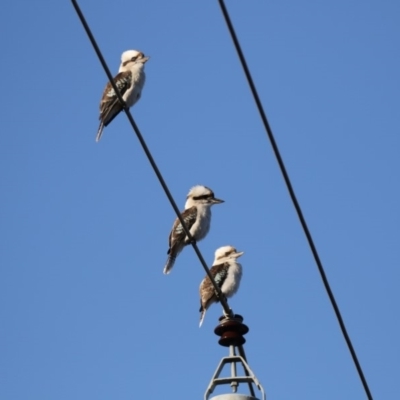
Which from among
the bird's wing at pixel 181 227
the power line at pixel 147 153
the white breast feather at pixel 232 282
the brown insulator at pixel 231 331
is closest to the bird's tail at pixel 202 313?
the white breast feather at pixel 232 282

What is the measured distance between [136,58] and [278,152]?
7.16 m

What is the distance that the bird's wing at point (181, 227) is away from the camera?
11070 mm

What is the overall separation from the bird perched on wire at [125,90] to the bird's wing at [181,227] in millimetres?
1301

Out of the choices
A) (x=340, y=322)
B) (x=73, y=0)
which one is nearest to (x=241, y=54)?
(x=73, y=0)

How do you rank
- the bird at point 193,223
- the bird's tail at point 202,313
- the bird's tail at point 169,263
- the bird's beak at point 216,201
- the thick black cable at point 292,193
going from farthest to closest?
the bird's beak at point 216,201, the bird at point 193,223, the bird's tail at point 169,263, the bird's tail at point 202,313, the thick black cable at point 292,193

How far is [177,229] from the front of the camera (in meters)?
11.1

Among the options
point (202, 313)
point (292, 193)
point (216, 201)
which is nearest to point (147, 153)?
point (292, 193)

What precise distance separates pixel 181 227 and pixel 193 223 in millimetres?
136

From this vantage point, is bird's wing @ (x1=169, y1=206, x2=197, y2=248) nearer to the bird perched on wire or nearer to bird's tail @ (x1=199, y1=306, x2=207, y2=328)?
bird's tail @ (x1=199, y1=306, x2=207, y2=328)

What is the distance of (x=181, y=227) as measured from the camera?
439 inches

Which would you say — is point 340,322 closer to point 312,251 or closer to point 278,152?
point 312,251

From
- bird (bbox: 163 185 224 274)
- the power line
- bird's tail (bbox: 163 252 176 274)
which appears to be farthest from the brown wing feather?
the power line

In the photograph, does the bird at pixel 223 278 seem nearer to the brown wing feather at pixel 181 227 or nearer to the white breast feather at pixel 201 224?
the white breast feather at pixel 201 224

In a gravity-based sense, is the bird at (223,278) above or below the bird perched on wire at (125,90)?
below
